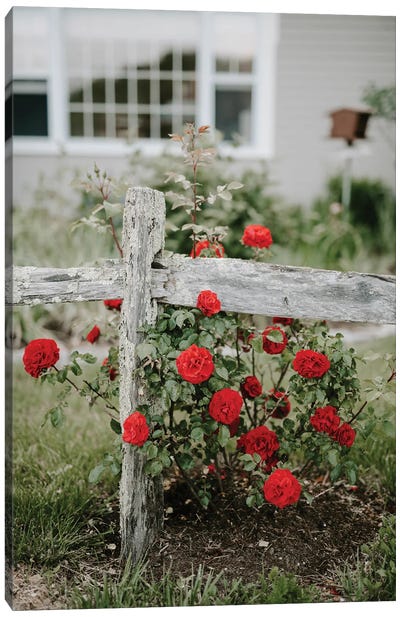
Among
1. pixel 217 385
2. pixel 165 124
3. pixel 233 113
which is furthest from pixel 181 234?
pixel 233 113

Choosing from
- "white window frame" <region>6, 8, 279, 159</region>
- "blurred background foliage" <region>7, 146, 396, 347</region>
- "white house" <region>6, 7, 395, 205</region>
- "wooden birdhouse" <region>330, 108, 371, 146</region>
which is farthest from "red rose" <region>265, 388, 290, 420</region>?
"white window frame" <region>6, 8, 279, 159</region>

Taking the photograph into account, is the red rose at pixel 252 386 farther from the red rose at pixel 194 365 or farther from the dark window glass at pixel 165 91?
the dark window glass at pixel 165 91

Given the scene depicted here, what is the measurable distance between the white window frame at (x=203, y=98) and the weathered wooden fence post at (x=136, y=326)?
4.67 m

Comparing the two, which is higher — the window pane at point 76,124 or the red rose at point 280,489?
the window pane at point 76,124

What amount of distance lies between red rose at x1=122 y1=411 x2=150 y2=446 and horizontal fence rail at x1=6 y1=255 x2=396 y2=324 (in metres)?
0.34

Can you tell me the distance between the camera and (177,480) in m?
2.23

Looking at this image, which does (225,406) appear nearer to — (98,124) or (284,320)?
(284,320)

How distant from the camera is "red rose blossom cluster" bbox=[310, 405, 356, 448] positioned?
188 centimetres

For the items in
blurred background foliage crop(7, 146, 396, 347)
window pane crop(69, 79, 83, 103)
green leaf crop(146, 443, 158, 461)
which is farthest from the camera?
window pane crop(69, 79, 83, 103)

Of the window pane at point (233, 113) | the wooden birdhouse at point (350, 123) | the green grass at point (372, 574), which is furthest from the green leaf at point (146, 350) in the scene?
the window pane at point (233, 113)

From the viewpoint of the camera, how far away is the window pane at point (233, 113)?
7.59 meters

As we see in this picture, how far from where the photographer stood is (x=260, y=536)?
2008 millimetres

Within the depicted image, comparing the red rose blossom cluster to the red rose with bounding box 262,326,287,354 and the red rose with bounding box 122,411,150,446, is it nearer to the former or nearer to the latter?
the red rose with bounding box 262,326,287,354

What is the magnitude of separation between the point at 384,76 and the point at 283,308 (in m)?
5.57
